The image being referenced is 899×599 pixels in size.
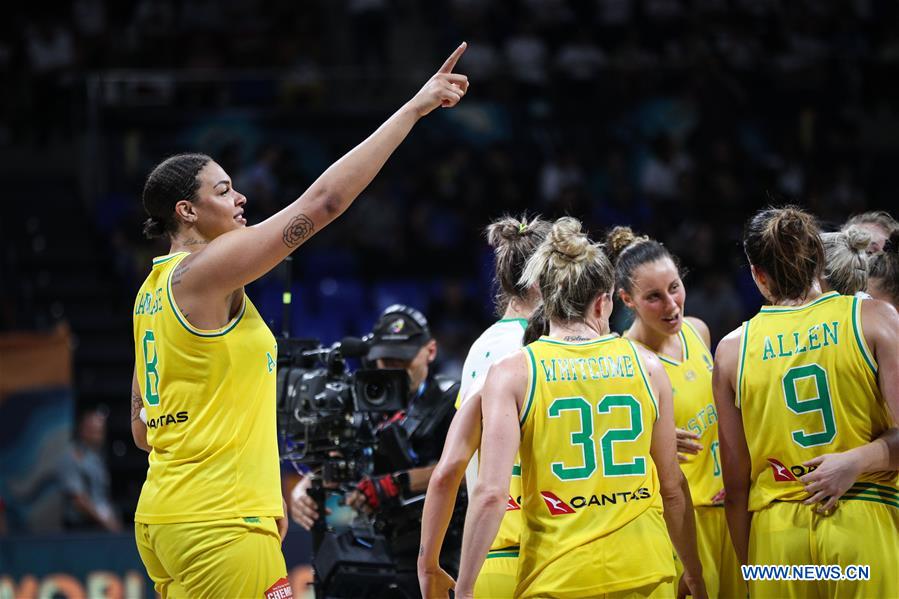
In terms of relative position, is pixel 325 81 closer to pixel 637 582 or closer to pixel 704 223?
pixel 704 223

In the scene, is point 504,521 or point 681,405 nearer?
point 504,521

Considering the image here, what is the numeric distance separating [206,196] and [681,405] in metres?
2.22

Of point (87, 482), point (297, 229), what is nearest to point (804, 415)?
point (297, 229)

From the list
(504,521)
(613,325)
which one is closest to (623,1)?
(613,325)

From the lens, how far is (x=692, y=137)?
12.5 metres

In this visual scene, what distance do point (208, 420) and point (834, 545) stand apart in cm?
214

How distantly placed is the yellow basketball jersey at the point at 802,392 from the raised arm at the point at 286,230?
4.97 ft

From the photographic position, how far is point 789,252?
13.2 ft

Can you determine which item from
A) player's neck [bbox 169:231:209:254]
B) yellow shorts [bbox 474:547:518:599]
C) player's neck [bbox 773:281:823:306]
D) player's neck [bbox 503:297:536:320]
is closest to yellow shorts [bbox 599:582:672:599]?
yellow shorts [bbox 474:547:518:599]

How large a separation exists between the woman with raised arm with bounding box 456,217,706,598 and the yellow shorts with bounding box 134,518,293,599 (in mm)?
616

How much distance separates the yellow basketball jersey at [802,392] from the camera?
3.87 metres

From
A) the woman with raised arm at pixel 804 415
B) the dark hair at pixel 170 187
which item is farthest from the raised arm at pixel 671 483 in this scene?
the dark hair at pixel 170 187

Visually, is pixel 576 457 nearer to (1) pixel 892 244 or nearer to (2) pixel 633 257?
(2) pixel 633 257

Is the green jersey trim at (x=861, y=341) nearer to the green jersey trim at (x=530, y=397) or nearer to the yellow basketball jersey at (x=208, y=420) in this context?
the green jersey trim at (x=530, y=397)
